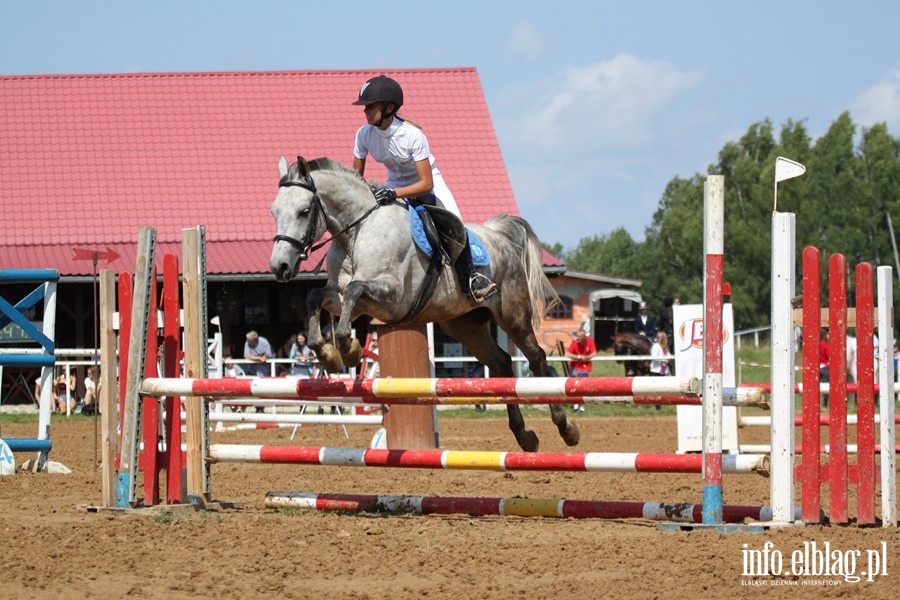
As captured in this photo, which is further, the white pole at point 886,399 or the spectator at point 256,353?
Answer: the spectator at point 256,353

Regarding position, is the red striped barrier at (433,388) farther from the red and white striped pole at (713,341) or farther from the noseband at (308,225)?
the noseband at (308,225)

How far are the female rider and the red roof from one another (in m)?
13.4

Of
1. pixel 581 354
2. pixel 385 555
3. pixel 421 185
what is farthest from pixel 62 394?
pixel 385 555

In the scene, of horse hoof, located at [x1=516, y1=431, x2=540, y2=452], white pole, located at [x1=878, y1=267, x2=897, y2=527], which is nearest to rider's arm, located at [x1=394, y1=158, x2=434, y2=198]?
horse hoof, located at [x1=516, y1=431, x2=540, y2=452]

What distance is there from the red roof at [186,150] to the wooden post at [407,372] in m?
9.78

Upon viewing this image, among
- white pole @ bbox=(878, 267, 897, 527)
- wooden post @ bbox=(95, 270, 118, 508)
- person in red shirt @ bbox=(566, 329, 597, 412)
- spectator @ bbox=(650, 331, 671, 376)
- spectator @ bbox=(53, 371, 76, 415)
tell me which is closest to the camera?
white pole @ bbox=(878, 267, 897, 527)

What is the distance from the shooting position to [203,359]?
23.4 ft

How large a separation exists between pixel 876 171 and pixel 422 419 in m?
42.6

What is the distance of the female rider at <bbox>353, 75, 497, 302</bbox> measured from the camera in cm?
717

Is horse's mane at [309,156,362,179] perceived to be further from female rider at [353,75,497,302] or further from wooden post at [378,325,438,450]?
wooden post at [378,325,438,450]

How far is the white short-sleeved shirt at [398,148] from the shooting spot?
730 cm

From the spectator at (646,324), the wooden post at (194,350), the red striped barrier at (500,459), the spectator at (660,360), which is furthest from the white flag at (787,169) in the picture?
the spectator at (646,324)

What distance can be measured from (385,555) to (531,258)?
3350 millimetres

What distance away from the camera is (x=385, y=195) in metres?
7.18
